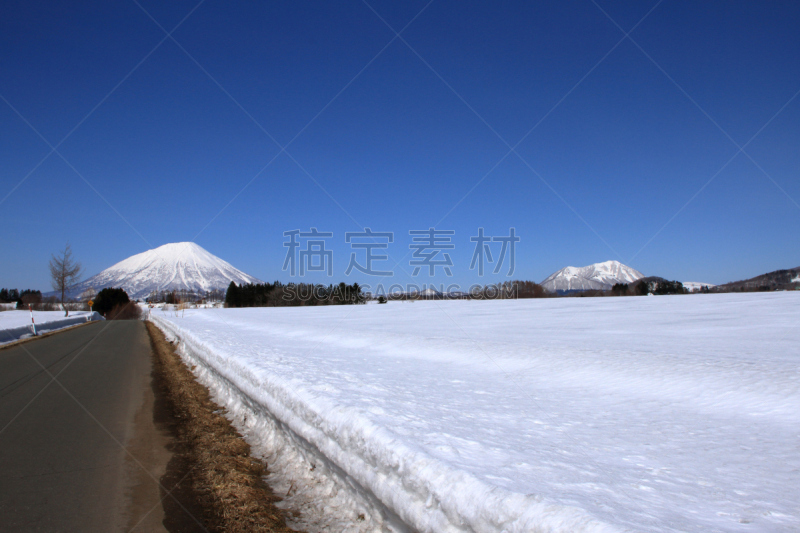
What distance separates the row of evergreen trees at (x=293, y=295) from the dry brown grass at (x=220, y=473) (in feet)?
273

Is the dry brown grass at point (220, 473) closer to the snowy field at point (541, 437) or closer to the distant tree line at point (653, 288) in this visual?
the snowy field at point (541, 437)

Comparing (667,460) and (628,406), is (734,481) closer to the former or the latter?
(667,460)

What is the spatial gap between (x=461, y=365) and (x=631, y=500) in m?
4.73

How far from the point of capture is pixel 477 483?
225cm

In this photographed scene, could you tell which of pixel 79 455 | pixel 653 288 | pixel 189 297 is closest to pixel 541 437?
pixel 79 455

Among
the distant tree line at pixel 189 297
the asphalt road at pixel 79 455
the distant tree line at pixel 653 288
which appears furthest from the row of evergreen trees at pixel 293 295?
the asphalt road at pixel 79 455

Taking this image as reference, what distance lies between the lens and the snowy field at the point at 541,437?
208cm

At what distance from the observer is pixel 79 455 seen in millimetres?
4180

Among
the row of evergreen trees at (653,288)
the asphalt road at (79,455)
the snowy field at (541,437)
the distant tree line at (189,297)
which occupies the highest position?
the distant tree line at (189,297)

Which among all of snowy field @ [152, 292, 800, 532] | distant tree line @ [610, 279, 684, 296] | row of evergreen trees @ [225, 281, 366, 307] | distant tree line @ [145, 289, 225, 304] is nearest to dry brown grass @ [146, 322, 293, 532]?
snowy field @ [152, 292, 800, 532]

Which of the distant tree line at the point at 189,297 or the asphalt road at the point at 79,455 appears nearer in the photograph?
the asphalt road at the point at 79,455

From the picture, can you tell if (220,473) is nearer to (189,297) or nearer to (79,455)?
(79,455)

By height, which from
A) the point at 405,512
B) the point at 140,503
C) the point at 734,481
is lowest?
the point at 140,503

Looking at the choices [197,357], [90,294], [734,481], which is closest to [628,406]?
[734,481]
